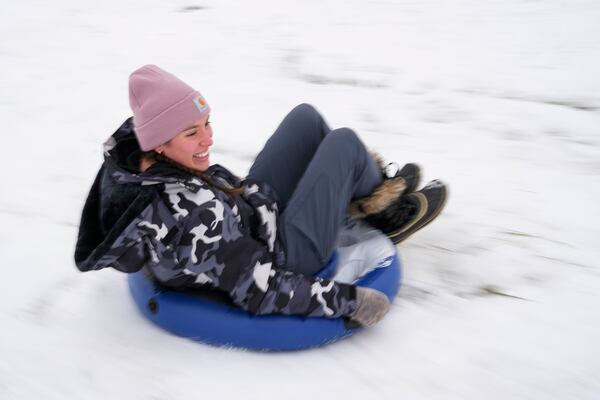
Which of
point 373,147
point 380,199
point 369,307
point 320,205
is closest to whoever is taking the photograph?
point 369,307

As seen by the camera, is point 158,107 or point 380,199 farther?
point 380,199

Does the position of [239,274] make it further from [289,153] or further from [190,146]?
[289,153]

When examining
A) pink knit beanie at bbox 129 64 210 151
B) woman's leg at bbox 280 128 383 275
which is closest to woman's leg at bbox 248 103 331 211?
woman's leg at bbox 280 128 383 275

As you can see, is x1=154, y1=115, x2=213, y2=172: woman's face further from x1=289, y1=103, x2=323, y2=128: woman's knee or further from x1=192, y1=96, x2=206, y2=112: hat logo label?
x1=289, y1=103, x2=323, y2=128: woman's knee

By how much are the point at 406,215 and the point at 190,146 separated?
90cm

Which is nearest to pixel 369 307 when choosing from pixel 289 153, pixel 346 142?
pixel 346 142

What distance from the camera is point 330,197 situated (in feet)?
7.02

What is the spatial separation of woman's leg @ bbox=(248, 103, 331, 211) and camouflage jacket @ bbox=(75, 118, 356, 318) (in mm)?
349

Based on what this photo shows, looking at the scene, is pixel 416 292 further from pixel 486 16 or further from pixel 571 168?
pixel 486 16

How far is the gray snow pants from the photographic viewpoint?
2129mm

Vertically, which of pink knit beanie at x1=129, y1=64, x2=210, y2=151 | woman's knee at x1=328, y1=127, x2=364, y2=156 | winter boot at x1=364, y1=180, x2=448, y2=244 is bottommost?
winter boot at x1=364, y1=180, x2=448, y2=244

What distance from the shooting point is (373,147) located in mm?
3521

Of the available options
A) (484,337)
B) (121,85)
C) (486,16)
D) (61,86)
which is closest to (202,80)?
(121,85)

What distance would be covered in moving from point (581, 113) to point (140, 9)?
404 centimetres
